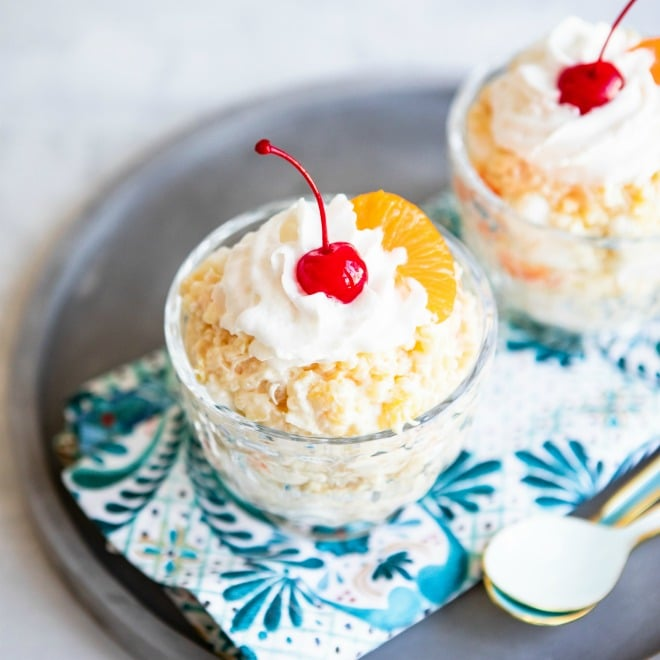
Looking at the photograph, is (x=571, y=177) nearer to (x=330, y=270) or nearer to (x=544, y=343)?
(x=544, y=343)

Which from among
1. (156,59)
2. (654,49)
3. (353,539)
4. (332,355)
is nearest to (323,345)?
→ (332,355)

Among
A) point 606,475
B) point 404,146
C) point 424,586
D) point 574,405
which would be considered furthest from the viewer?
point 404,146

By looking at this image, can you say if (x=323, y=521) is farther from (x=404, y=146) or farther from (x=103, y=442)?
(x=404, y=146)

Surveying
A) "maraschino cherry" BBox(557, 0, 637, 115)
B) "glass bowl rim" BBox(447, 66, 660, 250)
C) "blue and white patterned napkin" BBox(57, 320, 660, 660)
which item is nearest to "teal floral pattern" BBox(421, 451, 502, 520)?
"blue and white patterned napkin" BBox(57, 320, 660, 660)

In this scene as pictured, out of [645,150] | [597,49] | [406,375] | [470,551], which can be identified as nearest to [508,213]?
[645,150]

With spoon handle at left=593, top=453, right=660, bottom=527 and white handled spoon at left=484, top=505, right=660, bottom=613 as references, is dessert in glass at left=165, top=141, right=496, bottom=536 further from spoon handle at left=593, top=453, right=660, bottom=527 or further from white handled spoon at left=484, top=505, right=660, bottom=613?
spoon handle at left=593, top=453, right=660, bottom=527

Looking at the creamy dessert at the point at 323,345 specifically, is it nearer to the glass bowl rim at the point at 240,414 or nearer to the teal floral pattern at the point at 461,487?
the glass bowl rim at the point at 240,414
